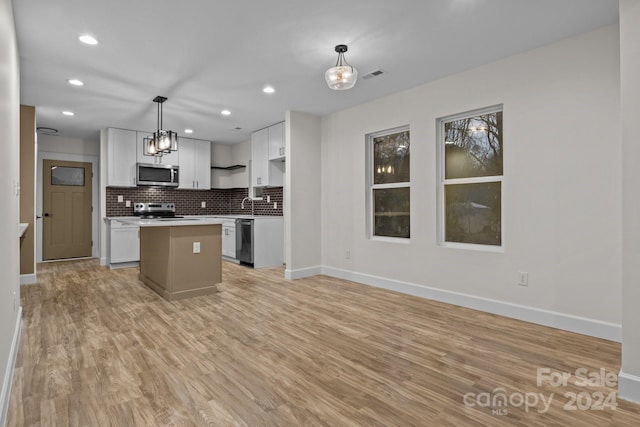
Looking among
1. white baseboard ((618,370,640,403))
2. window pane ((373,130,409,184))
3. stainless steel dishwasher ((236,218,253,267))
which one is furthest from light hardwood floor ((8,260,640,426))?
stainless steel dishwasher ((236,218,253,267))

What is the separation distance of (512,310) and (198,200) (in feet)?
21.5

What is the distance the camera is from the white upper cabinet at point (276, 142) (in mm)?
5961

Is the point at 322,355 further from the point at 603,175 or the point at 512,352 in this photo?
the point at 603,175

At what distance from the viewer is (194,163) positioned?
737cm

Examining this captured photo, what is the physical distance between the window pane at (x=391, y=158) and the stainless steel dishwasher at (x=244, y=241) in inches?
99.9

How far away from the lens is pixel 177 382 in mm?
2148

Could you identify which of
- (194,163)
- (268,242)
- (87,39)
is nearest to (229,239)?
(268,242)

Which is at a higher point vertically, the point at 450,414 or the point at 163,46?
the point at 163,46

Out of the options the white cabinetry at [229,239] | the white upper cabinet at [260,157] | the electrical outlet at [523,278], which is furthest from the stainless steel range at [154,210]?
the electrical outlet at [523,278]

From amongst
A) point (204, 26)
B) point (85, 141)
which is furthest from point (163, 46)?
point (85, 141)

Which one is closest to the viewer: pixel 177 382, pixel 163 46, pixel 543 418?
pixel 543 418

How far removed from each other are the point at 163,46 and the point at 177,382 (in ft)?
9.24

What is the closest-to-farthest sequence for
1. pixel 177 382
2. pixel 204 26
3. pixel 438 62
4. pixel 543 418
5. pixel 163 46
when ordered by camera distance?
pixel 543 418
pixel 177 382
pixel 204 26
pixel 163 46
pixel 438 62

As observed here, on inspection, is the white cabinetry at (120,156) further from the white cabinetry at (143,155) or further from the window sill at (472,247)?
the window sill at (472,247)
